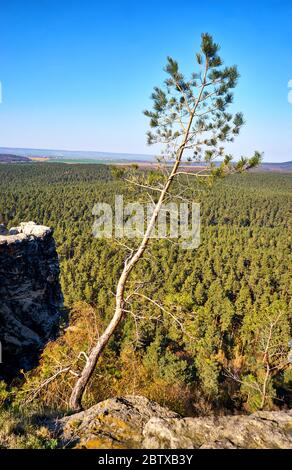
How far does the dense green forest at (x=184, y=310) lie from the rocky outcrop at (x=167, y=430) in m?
2.47

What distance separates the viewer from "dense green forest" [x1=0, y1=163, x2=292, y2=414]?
28.9 feet

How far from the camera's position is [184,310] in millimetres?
7773

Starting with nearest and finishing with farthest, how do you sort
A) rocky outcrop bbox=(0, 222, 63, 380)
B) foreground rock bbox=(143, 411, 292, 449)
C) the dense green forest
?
foreground rock bbox=(143, 411, 292, 449) → the dense green forest → rocky outcrop bbox=(0, 222, 63, 380)

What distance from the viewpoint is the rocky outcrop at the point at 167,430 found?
4.21m

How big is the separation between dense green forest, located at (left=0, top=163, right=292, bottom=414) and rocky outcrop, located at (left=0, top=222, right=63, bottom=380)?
33.2 inches

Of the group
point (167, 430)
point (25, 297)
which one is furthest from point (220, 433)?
point (25, 297)

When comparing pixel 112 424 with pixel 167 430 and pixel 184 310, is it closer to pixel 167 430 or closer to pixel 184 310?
pixel 167 430

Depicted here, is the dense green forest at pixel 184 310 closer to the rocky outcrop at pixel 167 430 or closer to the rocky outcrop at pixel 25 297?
the rocky outcrop at pixel 25 297

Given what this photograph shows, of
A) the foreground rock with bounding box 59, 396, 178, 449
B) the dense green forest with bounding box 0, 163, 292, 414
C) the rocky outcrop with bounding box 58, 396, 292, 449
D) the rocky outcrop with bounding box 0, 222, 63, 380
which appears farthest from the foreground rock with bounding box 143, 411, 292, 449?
the rocky outcrop with bounding box 0, 222, 63, 380

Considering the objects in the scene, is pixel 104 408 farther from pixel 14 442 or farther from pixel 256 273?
pixel 256 273

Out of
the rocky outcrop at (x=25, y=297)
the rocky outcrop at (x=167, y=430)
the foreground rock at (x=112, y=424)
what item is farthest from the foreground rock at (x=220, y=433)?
the rocky outcrop at (x=25, y=297)

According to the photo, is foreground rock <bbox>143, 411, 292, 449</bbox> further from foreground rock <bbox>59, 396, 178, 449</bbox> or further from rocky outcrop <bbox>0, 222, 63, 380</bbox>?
rocky outcrop <bbox>0, 222, 63, 380</bbox>

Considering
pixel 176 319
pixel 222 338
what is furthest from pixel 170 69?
pixel 222 338

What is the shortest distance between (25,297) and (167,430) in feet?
31.8
